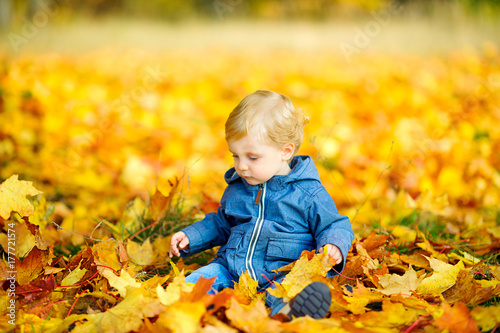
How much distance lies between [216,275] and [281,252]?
0.27 meters

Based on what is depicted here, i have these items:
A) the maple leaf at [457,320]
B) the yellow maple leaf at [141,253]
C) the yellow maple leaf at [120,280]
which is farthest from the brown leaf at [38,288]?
the maple leaf at [457,320]

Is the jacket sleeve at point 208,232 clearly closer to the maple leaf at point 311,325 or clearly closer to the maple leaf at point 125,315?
the maple leaf at point 125,315

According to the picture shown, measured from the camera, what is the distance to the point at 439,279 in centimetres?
149

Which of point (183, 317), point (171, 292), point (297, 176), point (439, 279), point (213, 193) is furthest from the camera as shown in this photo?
point (213, 193)

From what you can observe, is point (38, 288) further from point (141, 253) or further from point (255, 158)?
point (255, 158)

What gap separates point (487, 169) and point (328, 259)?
2000 mm

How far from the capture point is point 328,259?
1405 mm

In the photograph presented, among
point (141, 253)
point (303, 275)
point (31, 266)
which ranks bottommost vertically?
point (141, 253)

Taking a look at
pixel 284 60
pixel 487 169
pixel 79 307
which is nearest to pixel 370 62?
pixel 284 60

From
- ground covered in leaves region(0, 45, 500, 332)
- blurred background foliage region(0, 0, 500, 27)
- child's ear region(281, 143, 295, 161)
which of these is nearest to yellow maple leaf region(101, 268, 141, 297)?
ground covered in leaves region(0, 45, 500, 332)

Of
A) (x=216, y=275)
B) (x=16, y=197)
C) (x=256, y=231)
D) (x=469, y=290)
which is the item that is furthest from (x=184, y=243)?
(x=469, y=290)

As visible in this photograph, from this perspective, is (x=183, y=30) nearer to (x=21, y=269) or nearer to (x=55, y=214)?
(x=55, y=214)

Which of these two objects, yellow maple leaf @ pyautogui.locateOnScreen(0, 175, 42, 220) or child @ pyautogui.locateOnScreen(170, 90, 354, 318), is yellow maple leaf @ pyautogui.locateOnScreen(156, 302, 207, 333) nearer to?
child @ pyautogui.locateOnScreen(170, 90, 354, 318)

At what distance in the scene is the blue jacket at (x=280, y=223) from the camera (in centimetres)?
157
